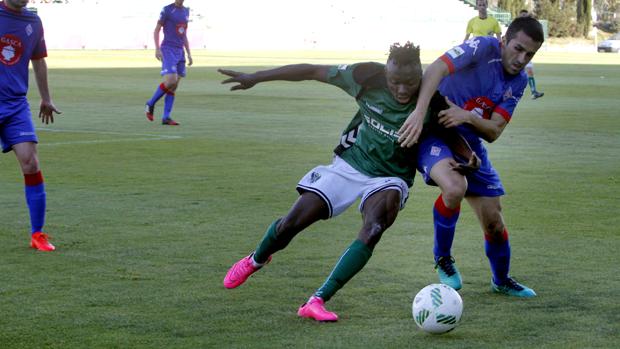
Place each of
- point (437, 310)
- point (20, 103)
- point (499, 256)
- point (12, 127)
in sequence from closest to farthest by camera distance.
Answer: point (437, 310) → point (499, 256) → point (12, 127) → point (20, 103)

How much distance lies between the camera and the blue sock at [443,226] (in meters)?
6.95

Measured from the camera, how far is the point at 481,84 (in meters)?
6.88

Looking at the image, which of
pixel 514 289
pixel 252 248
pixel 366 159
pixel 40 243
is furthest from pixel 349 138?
pixel 40 243

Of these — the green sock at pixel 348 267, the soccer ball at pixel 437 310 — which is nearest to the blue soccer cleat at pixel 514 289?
the soccer ball at pixel 437 310

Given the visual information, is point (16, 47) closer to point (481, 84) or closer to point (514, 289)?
point (481, 84)

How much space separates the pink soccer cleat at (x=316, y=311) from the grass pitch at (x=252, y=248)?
54 mm

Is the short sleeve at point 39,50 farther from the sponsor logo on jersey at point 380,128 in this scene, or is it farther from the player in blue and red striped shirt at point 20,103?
the sponsor logo on jersey at point 380,128

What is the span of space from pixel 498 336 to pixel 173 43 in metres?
13.9

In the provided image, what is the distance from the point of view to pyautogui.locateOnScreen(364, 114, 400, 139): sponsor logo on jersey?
6.45 metres

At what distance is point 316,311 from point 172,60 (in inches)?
520

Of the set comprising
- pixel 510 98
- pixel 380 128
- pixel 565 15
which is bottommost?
pixel 565 15

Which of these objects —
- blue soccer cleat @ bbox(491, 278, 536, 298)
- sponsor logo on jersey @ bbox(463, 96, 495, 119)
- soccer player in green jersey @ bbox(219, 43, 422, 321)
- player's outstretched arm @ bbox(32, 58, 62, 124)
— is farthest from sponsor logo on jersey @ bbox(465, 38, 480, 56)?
player's outstretched arm @ bbox(32, 58, 62, 124)

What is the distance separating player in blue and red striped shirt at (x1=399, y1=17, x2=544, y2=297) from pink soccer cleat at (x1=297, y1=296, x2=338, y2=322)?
3.26 ft

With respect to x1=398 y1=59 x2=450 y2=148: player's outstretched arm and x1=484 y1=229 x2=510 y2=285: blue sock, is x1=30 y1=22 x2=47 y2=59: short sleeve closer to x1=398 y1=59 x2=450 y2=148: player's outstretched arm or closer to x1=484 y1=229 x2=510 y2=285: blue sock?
x1=398 y1=59 x2=450 y2=148: player's outstretched arm
